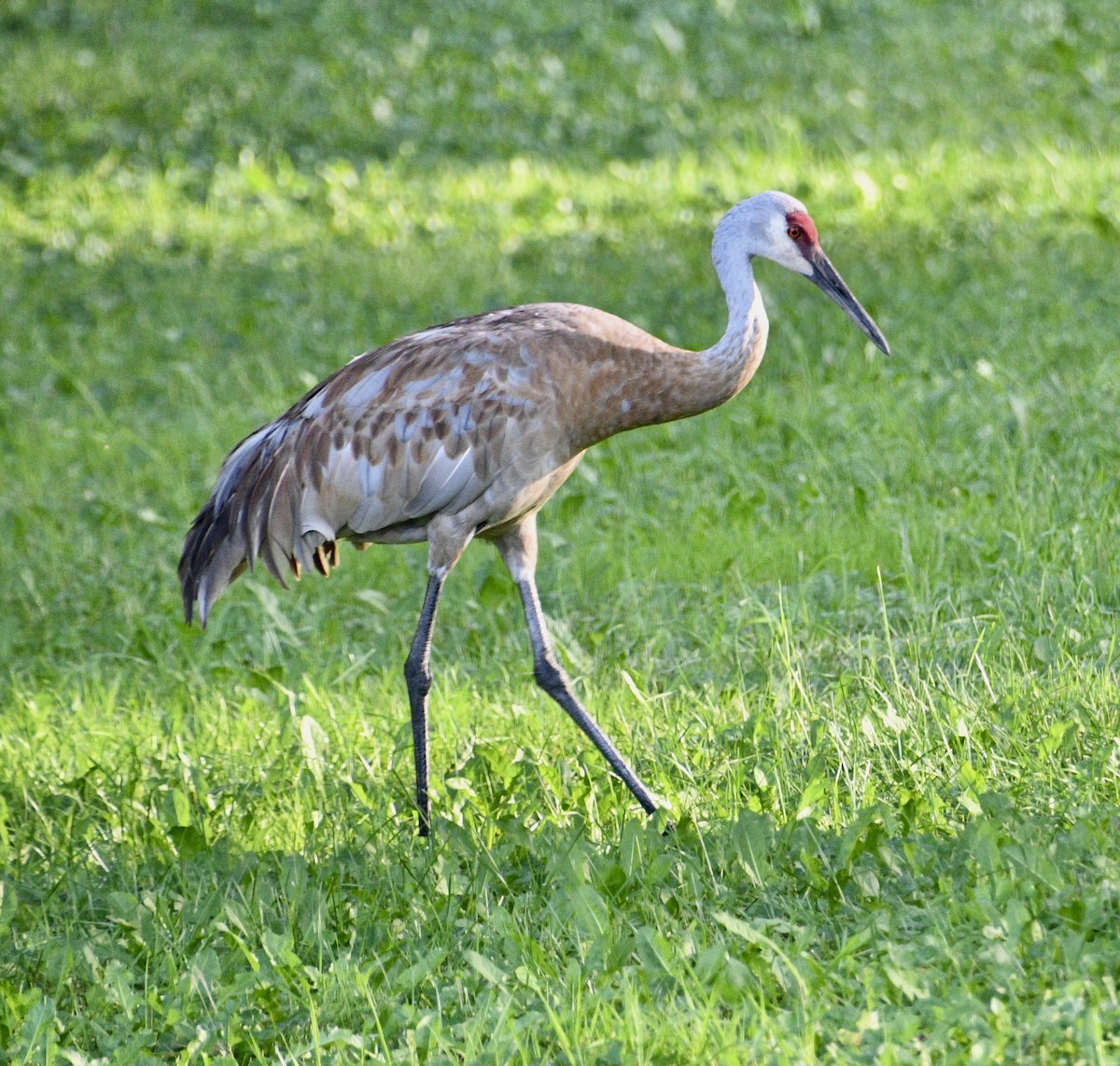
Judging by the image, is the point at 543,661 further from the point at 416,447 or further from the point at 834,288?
the point at 834,288

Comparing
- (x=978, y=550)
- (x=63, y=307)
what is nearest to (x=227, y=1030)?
(x=978, y=550)

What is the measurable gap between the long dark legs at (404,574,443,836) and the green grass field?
0.07 meters

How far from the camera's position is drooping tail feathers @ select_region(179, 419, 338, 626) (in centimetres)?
520

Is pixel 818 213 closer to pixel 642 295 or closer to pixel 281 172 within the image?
pixel 642 295

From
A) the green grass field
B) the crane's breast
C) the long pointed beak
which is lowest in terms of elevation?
the green grass field

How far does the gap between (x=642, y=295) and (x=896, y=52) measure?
488 centimetres

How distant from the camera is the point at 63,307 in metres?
9.94

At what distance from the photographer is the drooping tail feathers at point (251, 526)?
5203 millimetres

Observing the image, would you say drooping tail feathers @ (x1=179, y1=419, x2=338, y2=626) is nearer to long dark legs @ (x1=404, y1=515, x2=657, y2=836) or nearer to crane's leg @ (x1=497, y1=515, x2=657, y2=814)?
long dark legs @ (x1=404, y1=515, x2=657, y2=836)

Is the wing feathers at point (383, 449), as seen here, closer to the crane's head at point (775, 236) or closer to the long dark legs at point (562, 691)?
the long dark legs at point (562, 691)

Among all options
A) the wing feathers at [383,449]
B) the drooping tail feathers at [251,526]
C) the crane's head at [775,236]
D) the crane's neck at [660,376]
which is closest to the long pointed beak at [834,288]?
the crane's head at [775,236]

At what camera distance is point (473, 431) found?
491 cm

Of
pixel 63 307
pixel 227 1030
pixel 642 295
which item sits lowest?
pixel 63 307

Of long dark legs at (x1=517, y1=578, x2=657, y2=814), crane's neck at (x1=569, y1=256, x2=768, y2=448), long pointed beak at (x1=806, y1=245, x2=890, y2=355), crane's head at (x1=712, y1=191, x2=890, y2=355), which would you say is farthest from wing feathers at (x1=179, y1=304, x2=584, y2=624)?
long pointed beak at (x1=806, y1=245, x2=890, y2=355)
